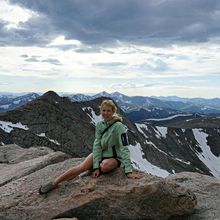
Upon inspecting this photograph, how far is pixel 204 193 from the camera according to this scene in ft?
55.4

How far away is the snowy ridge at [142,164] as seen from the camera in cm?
12138

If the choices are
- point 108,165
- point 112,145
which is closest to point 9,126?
point 108,165

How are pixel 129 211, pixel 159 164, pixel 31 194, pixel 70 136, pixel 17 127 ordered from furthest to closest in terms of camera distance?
pixel 159 164 < pixel 70 136 < pixel 17 127 < pixel 31 194 < pixel 129 211

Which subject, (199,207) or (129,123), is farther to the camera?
(129,123)

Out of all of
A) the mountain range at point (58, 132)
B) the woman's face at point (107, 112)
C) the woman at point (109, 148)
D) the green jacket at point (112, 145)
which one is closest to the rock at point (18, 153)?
the woman at point (109, 148)

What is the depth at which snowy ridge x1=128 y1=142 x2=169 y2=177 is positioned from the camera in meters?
121

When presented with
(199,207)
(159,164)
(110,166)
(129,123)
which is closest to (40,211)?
(110,166)

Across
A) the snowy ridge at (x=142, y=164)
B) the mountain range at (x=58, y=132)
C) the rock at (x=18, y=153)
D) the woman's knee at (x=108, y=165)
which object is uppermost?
the woman's knee at (x=108, y=165)

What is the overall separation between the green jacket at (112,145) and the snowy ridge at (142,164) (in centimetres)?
10618

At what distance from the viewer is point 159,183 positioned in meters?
14.3

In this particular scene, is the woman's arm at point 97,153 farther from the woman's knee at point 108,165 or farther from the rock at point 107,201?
the rock at point 107,201

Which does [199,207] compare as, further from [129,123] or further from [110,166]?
[129,123]

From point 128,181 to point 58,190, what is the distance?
2.76 metres

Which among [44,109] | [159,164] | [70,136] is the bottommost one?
[159,164]
